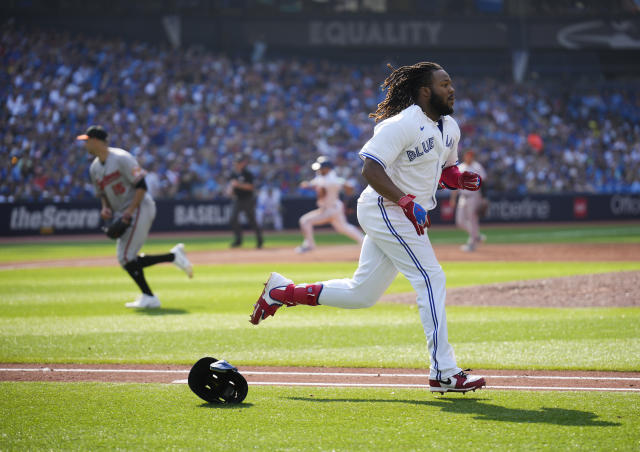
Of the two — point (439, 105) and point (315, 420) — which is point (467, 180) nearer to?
point (439, 105)

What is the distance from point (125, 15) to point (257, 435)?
35.6 m

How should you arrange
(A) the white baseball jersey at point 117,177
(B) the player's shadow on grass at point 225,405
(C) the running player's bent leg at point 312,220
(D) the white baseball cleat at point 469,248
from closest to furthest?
(B) the player's shadow on grass at point 225,405
(A) the white baseball jersey at point 117,177
(C) the running player's bent leg at point 312,220
(D) the white baseball cleat at point 469,248

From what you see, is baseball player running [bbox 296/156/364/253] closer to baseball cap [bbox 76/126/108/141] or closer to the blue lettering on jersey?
baseball cap [bbox 76/126/108/141]

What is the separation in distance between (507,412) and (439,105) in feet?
7.22

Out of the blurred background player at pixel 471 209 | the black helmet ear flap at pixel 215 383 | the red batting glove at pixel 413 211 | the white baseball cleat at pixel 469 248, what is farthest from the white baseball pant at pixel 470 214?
the black helmet ear flap at pixel 215 383

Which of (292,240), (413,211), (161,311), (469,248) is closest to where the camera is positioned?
(413,211)

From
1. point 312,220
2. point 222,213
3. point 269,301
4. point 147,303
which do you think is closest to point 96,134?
point 147,303

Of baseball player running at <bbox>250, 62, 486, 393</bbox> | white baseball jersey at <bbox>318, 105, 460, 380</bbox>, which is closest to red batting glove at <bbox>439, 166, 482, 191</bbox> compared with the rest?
baseball player running at <bbox>250, 62, 486, 393</bbox>

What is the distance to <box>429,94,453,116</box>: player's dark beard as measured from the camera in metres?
5.75

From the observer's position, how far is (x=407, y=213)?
5.31m

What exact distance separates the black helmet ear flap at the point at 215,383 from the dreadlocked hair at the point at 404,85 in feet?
7.16

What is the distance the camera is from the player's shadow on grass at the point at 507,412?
4711 mm

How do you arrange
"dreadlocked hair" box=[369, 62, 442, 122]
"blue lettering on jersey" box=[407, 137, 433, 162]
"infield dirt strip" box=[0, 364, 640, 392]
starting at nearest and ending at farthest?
"blue lettering on jersey" box=[407, 137, 433, 162] < "dreadlocked hair" box=[369, 62, 442, 122] < "infield dirt strip" box=[0, 364, 640, 392]

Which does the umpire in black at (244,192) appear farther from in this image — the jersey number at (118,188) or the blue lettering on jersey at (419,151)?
the blue lettering on jersey at (419,151)
